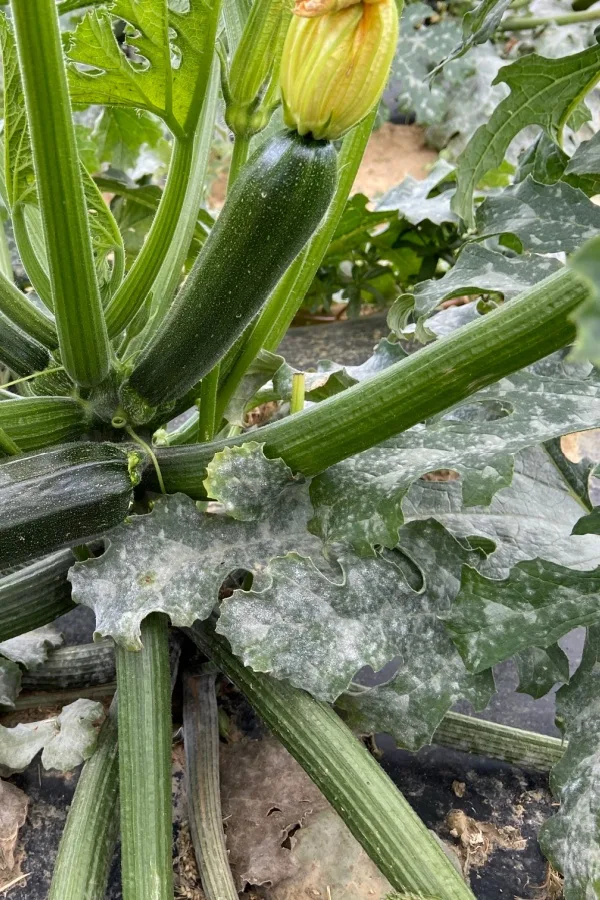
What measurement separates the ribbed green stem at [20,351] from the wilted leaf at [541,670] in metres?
0.81

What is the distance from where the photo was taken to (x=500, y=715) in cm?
136

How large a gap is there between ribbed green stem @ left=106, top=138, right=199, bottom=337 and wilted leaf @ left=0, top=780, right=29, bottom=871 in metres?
0.73

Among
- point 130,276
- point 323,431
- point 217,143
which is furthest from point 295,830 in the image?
point 217,143

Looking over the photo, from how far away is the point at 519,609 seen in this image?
95 centimetres

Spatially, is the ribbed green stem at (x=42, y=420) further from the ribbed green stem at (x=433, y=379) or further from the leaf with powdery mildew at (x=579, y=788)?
the leaf with powdery mildew at (x=579, y=788)

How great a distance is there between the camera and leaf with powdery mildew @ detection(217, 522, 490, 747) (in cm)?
97

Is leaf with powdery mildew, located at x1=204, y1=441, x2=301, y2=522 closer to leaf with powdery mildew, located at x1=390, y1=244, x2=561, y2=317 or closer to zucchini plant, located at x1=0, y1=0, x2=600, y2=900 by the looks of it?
zucchini plant, located at x1=0, y1=0, x2=600, y2=900

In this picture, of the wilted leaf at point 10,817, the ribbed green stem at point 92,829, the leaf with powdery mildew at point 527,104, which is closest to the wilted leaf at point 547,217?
the leaf with powdery mildew at point 527,104

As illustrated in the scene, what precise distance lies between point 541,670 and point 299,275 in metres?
0.71

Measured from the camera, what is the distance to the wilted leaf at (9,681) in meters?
1.20

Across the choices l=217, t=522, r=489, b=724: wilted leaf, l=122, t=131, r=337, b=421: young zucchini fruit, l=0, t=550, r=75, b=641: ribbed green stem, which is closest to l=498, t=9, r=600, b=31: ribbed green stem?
l=122, t=131, r=337, b=421: young zucchini fruit

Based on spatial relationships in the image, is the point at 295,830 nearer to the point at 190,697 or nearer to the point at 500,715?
the point at 190,697

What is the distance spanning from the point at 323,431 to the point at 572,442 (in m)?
1.08

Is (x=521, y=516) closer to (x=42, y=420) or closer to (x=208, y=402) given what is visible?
(x=208, y=402)
